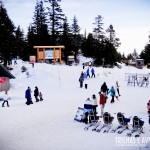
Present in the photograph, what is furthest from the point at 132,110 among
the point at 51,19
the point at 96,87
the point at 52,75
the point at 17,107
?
the point at 51,19

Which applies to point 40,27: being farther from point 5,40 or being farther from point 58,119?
point 58,119

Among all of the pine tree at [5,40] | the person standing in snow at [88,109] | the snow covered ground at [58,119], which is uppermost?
the pine tree at [5,40]

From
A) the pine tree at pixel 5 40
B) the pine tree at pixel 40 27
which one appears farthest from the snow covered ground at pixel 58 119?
the pine tree at pixel 40 27

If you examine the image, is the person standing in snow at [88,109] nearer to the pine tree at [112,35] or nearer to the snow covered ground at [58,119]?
the snow covered ground at [58,119]

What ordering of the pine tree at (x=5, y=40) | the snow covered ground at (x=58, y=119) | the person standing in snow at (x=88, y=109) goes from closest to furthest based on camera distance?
the snow covered ground at (x=58, y=119)
the person standing in snow at (x=88, y=109)
the pine tree at (x=5, y=40)

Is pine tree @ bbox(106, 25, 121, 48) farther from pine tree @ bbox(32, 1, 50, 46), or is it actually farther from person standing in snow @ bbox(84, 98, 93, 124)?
person standing in snow @ bbox(84, 98, 93, 124)

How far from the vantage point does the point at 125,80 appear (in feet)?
139

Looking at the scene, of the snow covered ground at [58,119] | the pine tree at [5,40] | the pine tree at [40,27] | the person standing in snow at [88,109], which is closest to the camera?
the snow covered ground at [58,119]

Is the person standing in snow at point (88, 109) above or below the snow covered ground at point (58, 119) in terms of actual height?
above

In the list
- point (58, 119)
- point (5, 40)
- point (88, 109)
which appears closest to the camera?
point (88, 109)

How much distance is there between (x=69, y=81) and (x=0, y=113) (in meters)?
19.3

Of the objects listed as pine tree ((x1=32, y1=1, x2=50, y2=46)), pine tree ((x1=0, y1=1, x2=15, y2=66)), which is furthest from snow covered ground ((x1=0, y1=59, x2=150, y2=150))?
pine tree ((x1=32, y1=1, x2=50, y2=46))

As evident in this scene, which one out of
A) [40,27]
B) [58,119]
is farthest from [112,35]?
[58,119]

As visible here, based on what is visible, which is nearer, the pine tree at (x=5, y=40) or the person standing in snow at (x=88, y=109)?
the person standing in snow at (x=88, y=109)
